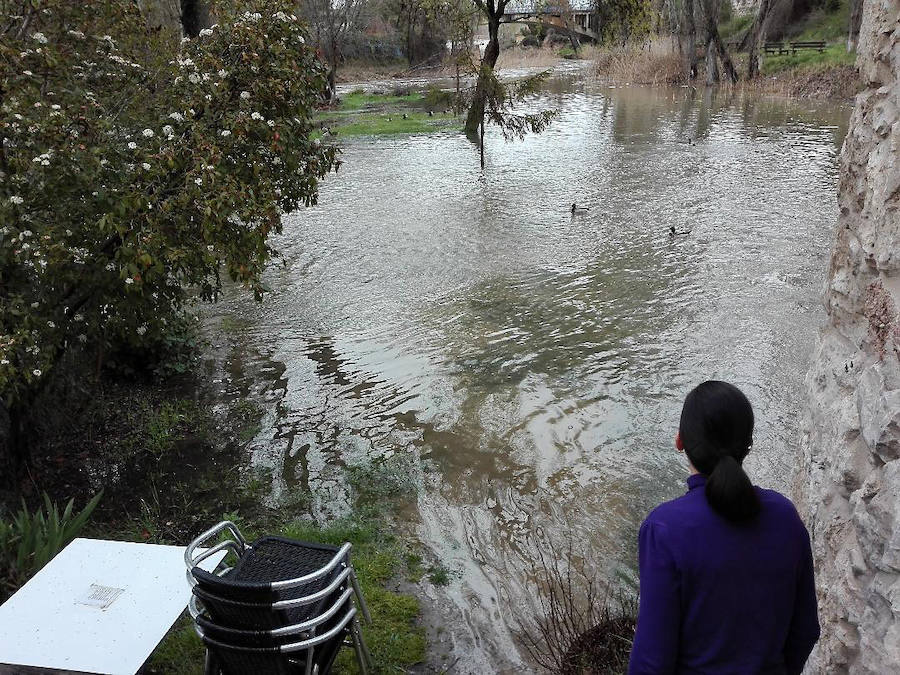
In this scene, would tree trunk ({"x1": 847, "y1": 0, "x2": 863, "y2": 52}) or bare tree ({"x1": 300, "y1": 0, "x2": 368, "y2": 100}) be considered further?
bare tree ({"x1": 300, "y1": 0, "x2": 368, "y2": 100})

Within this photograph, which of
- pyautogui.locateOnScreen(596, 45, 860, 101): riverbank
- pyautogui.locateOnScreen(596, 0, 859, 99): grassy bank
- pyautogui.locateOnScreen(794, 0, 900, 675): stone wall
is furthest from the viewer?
pyautogui.locateOnScreen(596, 0, 859, 99): grassy bank

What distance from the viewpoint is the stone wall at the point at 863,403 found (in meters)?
2.45

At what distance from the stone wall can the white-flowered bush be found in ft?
12.5

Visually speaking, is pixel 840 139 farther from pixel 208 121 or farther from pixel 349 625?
pixel 349 625

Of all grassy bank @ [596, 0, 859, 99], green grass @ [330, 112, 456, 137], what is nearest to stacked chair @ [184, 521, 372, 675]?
green grass @ [330, 112, 456, 137]

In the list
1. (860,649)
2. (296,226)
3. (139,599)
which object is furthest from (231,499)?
(296,226)

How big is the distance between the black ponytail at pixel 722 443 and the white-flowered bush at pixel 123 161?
3998 mm

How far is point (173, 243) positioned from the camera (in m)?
5.46

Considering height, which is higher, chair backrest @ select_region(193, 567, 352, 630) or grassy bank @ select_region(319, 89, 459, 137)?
chair backrest @ select_region(193, 567, 352, 630)

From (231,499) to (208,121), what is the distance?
9.23 feet

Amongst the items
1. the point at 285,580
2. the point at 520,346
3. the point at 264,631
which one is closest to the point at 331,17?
the point at 520,346

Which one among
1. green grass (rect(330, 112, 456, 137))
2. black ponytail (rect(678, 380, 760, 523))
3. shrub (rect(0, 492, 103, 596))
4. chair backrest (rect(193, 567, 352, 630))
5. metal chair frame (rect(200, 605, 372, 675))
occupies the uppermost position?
black ponytail (rect(678, 380, 760, 523))

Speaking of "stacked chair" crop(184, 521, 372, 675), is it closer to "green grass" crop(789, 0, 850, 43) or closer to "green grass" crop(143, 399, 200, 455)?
"green grass" crop(143, 399, 200, 455)

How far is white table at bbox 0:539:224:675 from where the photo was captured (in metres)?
2.90
